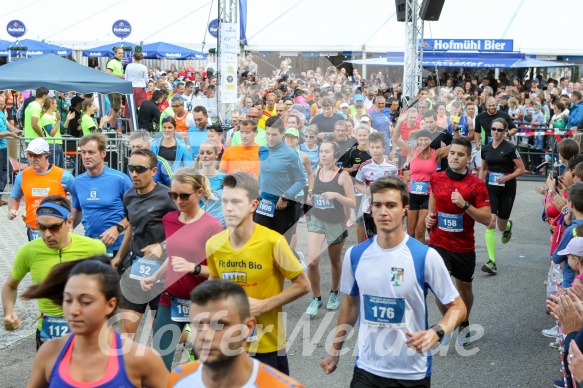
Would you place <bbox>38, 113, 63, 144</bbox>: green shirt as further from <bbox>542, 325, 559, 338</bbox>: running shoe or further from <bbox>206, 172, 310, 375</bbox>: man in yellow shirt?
<bbox>206, 172, 310, 375</bbox>: man in yellow shirt

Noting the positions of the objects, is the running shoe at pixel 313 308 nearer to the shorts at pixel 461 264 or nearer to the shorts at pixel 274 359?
the shorts at pixel 461 264

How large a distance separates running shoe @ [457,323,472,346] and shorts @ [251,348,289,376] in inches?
116

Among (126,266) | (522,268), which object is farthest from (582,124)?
(126,266)

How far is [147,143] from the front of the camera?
953cm

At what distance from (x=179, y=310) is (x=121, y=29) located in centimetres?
2517

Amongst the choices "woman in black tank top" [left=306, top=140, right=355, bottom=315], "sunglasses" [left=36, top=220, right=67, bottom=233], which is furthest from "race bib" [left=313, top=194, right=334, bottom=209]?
"sunglasses" [left=36, top=220, right=67, bottom=233]

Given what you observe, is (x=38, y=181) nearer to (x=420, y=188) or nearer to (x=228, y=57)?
(x=420, y=188)

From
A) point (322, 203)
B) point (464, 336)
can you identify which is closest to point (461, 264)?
point (464, 336)

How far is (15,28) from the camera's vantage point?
25.6 metres

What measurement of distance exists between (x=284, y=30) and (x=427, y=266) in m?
23.8

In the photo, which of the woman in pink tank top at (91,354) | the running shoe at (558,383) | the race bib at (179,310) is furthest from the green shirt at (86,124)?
the woman in pink tank top at (91,354)

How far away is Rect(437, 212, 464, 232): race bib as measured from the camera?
25.6 ft

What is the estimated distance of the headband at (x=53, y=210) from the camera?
533 centimetres

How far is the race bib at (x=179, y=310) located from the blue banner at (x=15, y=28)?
21.6 m
